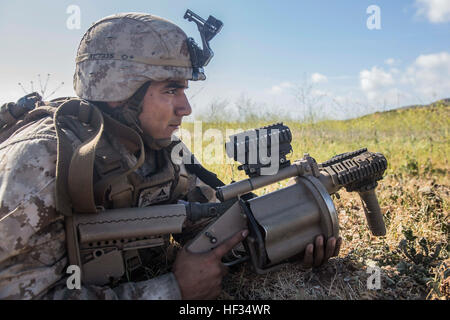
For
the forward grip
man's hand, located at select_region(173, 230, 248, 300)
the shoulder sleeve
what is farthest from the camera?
the forward grip

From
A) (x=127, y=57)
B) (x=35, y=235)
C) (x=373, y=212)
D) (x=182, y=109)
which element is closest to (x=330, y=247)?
(x=373, y=212)

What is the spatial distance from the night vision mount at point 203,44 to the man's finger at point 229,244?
1275 mm

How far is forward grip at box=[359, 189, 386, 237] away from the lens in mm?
3012

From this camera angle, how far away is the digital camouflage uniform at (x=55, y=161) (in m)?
1.85

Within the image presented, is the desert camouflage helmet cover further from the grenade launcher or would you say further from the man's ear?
the grenade launcher

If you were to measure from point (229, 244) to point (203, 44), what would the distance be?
1641mm

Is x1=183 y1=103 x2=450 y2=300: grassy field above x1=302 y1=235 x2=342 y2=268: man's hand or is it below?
below

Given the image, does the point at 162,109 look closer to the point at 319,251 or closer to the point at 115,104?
the point at 115,104

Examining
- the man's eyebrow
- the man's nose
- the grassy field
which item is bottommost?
the grassy field

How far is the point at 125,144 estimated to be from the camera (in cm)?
265

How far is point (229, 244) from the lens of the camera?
7.70 feet

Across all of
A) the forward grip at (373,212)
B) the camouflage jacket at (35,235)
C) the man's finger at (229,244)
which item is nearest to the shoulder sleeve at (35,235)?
the camouflage jacket at (35,235)

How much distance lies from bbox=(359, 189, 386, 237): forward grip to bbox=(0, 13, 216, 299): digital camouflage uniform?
1691mm

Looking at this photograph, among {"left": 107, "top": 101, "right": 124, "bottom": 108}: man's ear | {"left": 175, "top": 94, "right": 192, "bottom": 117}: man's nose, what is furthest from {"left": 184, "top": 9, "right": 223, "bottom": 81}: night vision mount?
{"left": 107, "top": 101, "right": 124, "bottom": 108}: man's ear
